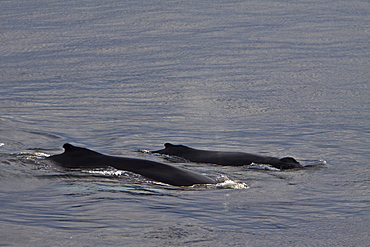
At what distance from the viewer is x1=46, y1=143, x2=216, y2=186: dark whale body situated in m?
9.61

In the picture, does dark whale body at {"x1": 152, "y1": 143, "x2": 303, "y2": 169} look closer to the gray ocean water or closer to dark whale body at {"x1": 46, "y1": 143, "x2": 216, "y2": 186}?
the gray ocean water

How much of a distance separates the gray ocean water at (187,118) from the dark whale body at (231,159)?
235 mm

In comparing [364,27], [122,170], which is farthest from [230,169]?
[364,27]

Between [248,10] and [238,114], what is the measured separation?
21.5 meters

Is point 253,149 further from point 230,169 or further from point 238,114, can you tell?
point 238,114

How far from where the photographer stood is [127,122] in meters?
15.2

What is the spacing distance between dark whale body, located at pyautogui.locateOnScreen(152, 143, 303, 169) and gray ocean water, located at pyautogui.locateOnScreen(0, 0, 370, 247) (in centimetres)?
23

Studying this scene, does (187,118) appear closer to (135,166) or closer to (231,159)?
(231,159)

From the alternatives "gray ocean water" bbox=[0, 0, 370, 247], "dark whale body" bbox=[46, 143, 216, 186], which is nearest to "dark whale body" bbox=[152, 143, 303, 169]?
"gray ocean water" bbox=[0, 0, 370, 247]

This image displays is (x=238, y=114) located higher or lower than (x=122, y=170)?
higher

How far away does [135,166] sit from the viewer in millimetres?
9984

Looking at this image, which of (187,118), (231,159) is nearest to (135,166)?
(231,159)

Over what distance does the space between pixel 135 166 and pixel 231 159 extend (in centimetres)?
168

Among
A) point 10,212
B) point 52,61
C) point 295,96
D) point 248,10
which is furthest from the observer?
point 248,10
